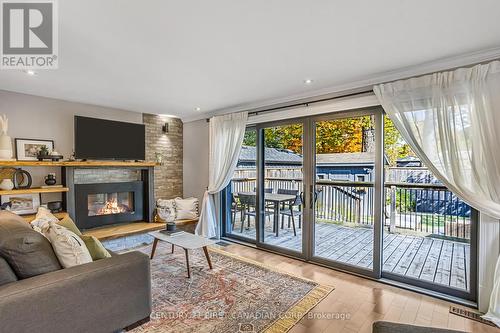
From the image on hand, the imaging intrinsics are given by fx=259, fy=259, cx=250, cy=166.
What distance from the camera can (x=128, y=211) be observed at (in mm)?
4711

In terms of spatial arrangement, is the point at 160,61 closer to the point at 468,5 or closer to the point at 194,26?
the point at 194,26

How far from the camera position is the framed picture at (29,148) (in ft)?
11.8

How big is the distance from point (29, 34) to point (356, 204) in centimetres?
394

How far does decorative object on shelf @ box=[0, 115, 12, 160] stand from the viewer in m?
3.30

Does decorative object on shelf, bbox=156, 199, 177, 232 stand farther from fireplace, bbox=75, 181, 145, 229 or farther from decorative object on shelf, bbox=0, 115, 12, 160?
decorative object on shelf, bbox=0, 115, 12, 160

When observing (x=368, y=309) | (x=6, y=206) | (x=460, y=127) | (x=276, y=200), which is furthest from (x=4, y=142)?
(x=460, y=127)

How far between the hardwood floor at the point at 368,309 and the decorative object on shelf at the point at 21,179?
156 inches

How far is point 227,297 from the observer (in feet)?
8.39

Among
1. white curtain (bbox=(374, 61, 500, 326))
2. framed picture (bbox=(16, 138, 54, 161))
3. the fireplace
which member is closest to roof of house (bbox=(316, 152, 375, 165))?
white curtain (bbox=(374, 61, 500, 326))

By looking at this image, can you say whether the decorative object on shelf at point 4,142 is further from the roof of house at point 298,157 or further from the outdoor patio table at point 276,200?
the outdoor patio table at point 276,200

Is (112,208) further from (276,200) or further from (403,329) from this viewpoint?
(403,329)

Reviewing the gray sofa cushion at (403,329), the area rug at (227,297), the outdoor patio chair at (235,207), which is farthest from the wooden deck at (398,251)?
the gray sofa cushion at (403,329)

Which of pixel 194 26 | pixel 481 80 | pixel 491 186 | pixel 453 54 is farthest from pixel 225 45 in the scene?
pixel 491 186

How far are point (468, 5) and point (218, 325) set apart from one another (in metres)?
2.90
